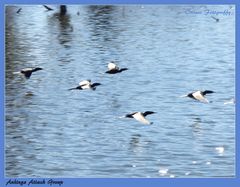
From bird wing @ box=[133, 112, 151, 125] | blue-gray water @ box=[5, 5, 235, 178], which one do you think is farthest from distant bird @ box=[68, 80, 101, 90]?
bird wing @ box=[133, 112, 151, 125]

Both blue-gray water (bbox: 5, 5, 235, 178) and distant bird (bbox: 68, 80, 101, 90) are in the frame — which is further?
distant bird (bbox: 68, 80, 101, 90)

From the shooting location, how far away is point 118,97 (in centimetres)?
2306

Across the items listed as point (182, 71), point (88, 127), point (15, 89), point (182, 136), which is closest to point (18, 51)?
point (15, 89)

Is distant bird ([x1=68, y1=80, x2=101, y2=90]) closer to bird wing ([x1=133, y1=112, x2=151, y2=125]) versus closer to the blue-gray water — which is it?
the blue-gray water

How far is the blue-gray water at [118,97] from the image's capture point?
1752 centimetres

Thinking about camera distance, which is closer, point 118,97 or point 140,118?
point 140,118

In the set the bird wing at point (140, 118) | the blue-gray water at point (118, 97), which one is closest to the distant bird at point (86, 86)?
the blue-gray water at point (118, 97)

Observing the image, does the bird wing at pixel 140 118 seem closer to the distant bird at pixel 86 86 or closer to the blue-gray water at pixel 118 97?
the blue-gray water at pixel 118 97

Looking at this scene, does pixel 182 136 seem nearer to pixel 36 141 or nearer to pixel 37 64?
pixel 36 141

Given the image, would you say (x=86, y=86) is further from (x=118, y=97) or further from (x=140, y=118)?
(x=140, y=118)

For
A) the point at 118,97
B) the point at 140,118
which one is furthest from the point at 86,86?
the point at 140,118

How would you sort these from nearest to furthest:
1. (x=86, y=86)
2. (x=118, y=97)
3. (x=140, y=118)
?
(x=140, y=118) < (x=86, y=86) < (x=118, y=97)

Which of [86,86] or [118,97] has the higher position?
[86,86]

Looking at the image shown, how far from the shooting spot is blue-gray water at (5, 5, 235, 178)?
57.5 ft
